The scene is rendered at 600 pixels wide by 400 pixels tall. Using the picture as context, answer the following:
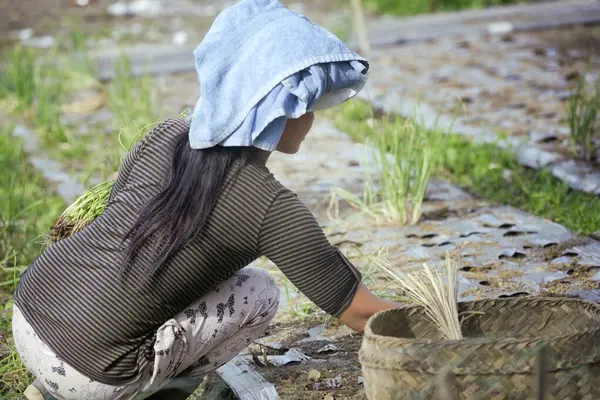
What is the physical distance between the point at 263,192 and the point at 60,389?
71 cm

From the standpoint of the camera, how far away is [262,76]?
2.02m

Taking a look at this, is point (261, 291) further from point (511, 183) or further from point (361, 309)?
point (511, 183)

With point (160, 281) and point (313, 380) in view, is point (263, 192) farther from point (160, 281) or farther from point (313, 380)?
point (313, 380)

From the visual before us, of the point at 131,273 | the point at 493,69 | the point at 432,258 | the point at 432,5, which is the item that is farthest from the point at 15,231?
the point at 432,5

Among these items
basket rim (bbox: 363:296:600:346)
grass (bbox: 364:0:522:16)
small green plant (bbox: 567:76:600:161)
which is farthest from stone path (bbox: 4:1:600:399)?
grass (bbox: 364:0:522:16)

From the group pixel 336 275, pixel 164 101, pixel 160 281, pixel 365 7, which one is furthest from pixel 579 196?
pixel 365 7

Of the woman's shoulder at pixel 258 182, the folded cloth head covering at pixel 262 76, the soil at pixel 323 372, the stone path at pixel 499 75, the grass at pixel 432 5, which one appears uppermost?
the folded cloth head covering at pixel 262 76

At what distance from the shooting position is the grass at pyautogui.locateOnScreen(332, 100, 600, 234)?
3.72m

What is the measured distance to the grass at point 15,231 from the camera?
2.67 meters

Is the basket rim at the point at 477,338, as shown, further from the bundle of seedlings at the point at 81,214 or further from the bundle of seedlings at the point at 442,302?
the bundle of seedlings at the point at 81,214

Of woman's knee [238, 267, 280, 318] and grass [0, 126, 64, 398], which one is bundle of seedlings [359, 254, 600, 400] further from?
grass [0, 126, 64, 398]

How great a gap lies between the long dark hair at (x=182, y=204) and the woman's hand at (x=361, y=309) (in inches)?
16.2

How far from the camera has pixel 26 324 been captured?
7.28 feet

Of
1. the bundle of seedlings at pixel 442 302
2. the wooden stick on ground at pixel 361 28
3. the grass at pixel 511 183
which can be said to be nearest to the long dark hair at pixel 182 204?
the bundle of seedlings at pixel 442 302
